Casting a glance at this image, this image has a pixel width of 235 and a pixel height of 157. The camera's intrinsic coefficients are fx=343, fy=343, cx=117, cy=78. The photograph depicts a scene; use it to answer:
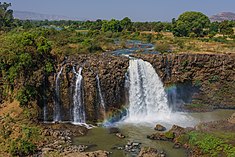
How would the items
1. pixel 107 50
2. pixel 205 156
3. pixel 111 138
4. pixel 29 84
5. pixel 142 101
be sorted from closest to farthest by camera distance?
pixel 205 156 → pixel 111 138 → pixel 29 84 → pixel 142 101 → pixel 107 50

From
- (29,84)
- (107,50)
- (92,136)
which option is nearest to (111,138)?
(92,136)

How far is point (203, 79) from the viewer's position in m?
30.2

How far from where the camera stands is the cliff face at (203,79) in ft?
97.7

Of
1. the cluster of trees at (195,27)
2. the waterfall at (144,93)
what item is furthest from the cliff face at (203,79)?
the cluster of trees at (195,27)

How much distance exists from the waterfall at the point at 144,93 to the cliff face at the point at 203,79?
1394 mm

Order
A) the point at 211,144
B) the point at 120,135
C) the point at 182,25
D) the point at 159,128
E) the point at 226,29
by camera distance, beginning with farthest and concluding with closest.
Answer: the point at 226,29 < the point at 182,25 < the point at 159,128 < the point at 120,135 < the point at 211,144

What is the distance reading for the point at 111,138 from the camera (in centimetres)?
2277

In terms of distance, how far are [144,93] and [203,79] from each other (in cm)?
578

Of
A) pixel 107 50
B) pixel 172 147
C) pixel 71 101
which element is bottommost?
pixel 172 147

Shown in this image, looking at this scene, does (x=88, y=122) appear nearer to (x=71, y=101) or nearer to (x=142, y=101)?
(x=71, y=101)

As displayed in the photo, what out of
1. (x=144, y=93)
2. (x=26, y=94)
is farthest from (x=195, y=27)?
(x=26, y=94)

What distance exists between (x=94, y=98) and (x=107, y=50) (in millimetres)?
10745

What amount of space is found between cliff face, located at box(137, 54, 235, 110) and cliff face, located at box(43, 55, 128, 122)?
390cm

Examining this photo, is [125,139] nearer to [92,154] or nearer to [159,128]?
[159,128]
